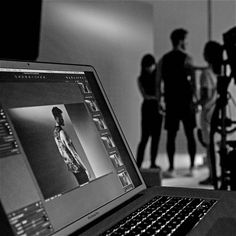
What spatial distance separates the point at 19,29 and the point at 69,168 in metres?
0.77

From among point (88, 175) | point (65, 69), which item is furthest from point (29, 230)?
point (65, 69)

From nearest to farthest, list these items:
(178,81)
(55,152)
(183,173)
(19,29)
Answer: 1. (55,152)
2. (19,29)
3. (178,81)
4. (183,173)

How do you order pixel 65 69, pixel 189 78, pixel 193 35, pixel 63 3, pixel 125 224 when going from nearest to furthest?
pixel 125 224, pixel 65 69, pixel 189 78, pixel 63 3, pixel 193 35

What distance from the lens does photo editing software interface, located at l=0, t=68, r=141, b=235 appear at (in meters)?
0.56

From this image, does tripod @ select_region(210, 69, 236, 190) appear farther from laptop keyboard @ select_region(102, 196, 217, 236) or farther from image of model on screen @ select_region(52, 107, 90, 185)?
image of model on screen @ select_region(52, 107, 90, 185)

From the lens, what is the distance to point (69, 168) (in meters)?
0.66

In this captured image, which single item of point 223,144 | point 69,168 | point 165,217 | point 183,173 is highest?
point 69,168

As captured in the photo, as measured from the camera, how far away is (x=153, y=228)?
620 mm

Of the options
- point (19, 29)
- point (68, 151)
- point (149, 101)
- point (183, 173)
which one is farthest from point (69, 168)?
point (183, 173)

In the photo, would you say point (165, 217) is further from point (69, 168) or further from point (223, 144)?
point (223, 144)

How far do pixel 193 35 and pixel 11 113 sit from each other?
5.22 m

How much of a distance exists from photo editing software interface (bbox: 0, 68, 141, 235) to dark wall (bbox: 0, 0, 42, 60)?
522mm

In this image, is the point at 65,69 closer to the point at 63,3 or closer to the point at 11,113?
the point at 11,113

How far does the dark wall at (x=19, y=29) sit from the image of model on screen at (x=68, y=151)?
639 millimetres
